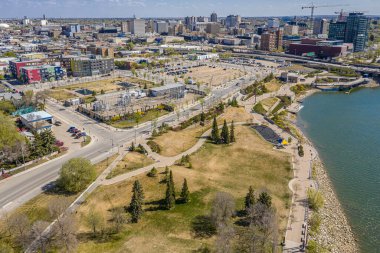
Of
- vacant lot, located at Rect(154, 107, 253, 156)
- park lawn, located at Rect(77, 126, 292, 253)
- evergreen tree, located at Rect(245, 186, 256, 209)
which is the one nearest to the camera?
park lawn, located at Rect(77, 126, 292, 253)

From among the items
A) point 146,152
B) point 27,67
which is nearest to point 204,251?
point 146,152

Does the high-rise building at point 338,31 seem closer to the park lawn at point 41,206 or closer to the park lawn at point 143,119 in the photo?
the park lawn at point 143,119

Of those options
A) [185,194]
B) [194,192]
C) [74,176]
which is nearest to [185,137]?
[194,192]

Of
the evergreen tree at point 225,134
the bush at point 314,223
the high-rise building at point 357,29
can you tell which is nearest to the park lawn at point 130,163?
the evergreen tree at point 225,134

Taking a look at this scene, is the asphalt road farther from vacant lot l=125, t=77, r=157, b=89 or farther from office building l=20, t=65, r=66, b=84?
office building l=20, t=65, r=66, b=84

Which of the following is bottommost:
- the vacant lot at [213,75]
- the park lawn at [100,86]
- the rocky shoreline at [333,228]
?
the rocky shoreline at [333,228]

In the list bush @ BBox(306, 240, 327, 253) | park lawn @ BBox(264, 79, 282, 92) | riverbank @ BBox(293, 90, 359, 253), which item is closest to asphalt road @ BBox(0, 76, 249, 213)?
park lawn @ BBox(264, 79, 282, 92)
